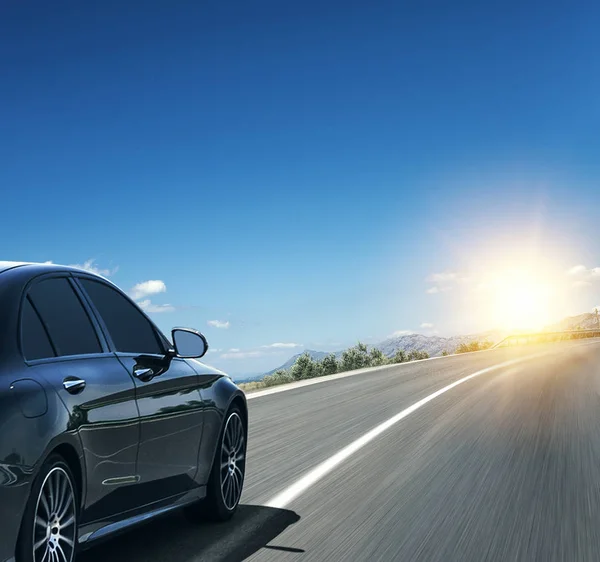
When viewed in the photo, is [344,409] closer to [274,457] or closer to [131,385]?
[274,457]

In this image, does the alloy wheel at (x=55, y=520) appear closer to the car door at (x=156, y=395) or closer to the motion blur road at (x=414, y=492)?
the car door at (x=156, y=395)

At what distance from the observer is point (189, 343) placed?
18.7 ft

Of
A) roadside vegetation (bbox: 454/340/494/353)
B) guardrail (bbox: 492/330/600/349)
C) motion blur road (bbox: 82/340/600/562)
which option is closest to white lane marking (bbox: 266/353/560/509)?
motion blur road (bbox: 82/340/600/562)

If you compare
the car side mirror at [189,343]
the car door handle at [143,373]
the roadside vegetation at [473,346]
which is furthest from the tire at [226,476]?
the roadside vegetation at [473,346]

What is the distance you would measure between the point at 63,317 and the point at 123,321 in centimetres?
83

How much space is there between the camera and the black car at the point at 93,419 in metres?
3.68

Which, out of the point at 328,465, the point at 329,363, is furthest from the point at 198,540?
the point at 329,363

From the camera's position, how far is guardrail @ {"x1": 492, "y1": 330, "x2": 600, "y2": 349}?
54969 mm

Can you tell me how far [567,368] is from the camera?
24.8m

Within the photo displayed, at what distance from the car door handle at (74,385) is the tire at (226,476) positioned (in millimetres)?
1975

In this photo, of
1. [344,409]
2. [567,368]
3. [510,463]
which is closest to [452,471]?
[510,463]

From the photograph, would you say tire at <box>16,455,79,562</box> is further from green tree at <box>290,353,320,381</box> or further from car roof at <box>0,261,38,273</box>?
green tree at <box>290,353,320,381</box>

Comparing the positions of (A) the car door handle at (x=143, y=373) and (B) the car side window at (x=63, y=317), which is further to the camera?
(A) the car door handle at (x=143, y=373)

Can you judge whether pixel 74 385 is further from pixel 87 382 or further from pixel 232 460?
pixel 232 460
